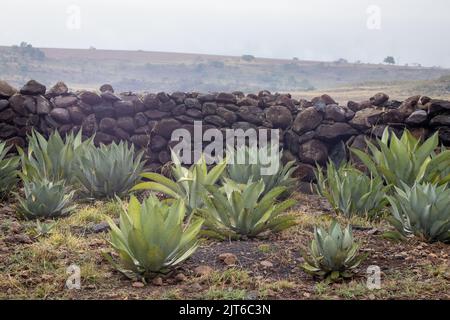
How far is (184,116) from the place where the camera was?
27.4 ft

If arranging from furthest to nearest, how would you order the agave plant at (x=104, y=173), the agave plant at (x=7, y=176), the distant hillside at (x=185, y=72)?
the distant hillside at (x=185, y=72)
the agave plant at (x=7, y=176)
the agave plant at (x=104, y=173)

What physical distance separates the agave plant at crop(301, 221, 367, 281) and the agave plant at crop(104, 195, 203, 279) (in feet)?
2.43

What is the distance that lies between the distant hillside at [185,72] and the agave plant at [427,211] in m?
25.9

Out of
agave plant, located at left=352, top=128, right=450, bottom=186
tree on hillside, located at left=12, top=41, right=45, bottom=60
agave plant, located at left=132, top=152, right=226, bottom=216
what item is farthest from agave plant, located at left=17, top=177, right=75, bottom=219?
tree on hillside, located at left=12, top=41, right=45, bottom=60

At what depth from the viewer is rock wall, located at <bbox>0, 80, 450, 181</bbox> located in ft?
25.5

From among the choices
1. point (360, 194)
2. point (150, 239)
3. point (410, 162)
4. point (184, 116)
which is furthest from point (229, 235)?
point (184, 116)

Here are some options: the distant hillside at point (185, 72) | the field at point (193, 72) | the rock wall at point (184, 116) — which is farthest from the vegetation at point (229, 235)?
the distant hillside at point (185, 72)

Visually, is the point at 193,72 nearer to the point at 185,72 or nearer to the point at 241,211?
the point at 185,72

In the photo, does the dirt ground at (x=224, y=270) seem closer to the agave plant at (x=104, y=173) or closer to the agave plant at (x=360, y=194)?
the agave plant at (x=360, y=194)

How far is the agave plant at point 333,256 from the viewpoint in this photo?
3881 millimetres

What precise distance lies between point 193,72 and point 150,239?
1294 inches

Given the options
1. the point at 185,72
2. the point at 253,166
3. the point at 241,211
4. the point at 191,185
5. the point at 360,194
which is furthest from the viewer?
the point at 185,72

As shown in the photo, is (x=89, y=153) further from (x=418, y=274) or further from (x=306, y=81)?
(x=306, y=81)
